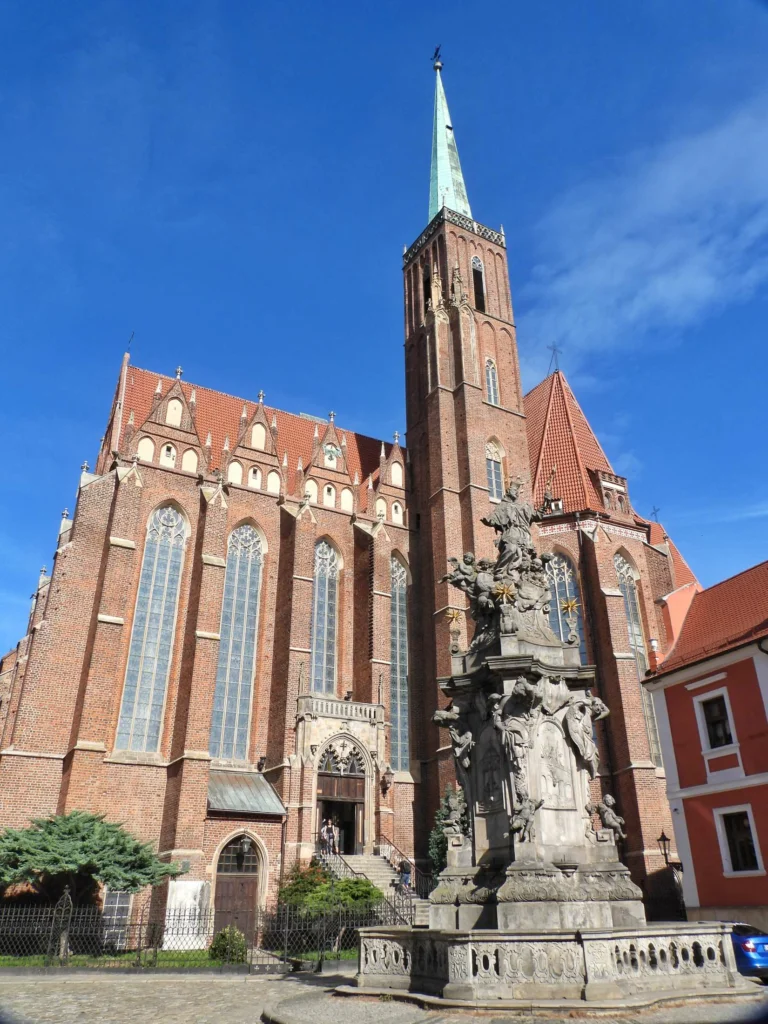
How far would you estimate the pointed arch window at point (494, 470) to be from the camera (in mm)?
30781

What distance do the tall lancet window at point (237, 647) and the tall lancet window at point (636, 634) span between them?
519 inches

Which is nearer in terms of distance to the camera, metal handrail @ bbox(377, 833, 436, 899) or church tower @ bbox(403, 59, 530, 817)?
metal handrail @ bbox(377, 833, 436, 899)

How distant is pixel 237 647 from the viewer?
88.4 ft

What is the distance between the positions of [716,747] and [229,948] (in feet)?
41.6

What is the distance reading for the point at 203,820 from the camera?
22109 mm

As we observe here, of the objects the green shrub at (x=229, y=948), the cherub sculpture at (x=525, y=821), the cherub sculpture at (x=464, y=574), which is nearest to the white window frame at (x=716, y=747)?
the cherub sculpture at (x=464, y=574)

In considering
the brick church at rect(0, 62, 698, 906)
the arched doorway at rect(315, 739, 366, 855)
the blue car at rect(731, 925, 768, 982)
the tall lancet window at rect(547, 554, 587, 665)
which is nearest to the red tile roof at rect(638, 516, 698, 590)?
the brick church at rect(0, 62, 698, 906)

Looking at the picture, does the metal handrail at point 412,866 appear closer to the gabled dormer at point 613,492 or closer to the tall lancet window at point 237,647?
the tall lancet window at point 237,647

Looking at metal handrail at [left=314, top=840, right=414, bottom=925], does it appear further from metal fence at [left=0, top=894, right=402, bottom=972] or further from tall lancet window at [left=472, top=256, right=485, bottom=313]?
tall lancet window at [left=472, top=256, right=485, bottom=313]

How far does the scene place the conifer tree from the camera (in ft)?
57.1

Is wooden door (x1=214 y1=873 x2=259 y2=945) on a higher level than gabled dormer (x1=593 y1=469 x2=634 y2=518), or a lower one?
lower

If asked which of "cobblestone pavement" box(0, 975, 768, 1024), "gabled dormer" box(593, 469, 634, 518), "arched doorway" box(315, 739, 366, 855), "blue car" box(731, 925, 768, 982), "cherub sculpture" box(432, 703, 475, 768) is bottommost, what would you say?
"cobblestone pavement" box(0, 975, 768, 1024)

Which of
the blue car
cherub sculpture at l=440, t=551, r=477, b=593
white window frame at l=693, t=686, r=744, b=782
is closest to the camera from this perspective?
cherub sculpture at l=440, t=551, r=477, b=593

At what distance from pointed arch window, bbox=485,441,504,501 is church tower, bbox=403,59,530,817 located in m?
0.04
